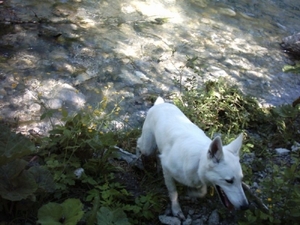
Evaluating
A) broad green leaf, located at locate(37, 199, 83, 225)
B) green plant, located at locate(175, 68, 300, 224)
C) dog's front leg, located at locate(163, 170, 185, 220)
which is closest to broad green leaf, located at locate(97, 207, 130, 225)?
broad green leaf, located at locate(37, 199, 83, 225)

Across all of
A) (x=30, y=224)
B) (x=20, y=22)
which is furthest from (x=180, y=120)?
(x=20, y=22)

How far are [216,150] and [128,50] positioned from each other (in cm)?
434

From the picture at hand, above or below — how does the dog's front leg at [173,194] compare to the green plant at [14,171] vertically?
below

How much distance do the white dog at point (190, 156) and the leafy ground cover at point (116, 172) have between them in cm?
22

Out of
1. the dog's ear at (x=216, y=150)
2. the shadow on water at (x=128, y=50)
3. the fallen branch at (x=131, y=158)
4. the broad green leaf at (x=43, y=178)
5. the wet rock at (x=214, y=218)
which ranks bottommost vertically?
the shadow on water at (x=128, y=50)

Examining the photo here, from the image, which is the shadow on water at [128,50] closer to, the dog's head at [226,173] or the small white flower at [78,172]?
the small white flower at [78,172]

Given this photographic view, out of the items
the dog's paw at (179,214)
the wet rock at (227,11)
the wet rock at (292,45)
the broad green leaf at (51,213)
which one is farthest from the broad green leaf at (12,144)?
the wet rock at (227,11)

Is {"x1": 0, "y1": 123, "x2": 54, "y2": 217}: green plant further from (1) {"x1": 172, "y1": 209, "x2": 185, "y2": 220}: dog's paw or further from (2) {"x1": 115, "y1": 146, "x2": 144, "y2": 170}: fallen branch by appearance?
(2) {"x1": 115, "y1": 146, "x2": 144, "y2": 170}: fallen branch

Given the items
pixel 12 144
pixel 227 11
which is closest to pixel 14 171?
pixel 12 144

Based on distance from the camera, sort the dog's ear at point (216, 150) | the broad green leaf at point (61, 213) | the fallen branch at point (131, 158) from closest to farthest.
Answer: the broad green leaf at point (61, 213) → the dog's ear at point (216, 150) → the fallen branch at point (131, 158)

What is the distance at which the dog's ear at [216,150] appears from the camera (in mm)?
3246

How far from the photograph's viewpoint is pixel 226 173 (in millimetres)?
3324

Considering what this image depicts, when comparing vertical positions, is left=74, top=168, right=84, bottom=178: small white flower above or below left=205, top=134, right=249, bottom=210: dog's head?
below

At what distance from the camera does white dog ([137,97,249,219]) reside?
334 cm
